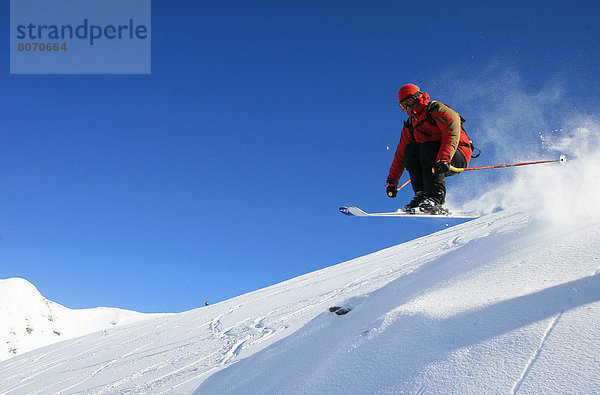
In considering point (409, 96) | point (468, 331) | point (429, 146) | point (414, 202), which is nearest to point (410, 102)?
point (409, 96)

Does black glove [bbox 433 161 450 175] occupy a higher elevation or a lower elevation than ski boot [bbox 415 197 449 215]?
higher

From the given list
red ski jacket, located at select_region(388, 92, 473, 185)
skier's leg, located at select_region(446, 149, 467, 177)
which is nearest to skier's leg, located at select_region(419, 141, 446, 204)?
red ski jacket, located at select_region(388, 92, 473, 185)

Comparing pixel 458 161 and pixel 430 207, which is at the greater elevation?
pixel 458 161

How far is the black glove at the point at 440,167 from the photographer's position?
4.38 meters

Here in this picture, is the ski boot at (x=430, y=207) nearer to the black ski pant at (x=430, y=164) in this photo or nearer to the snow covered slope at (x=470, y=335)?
the black ski pant at (x=430, y=164)

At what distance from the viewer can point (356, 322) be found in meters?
3.61

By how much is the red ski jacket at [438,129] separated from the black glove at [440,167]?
47 millimetres

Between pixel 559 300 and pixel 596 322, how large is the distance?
0.39m

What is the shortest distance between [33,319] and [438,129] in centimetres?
10211

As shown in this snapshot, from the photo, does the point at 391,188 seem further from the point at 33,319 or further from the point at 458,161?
the point at 33,319

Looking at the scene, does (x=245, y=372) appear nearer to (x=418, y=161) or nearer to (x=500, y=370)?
(x=500, y=370)

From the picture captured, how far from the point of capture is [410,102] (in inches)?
182

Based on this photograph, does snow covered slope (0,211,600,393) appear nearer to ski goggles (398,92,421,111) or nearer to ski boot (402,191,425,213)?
ski boot (402,191,425,213)

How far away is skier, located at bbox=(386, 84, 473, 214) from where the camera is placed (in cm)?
450
